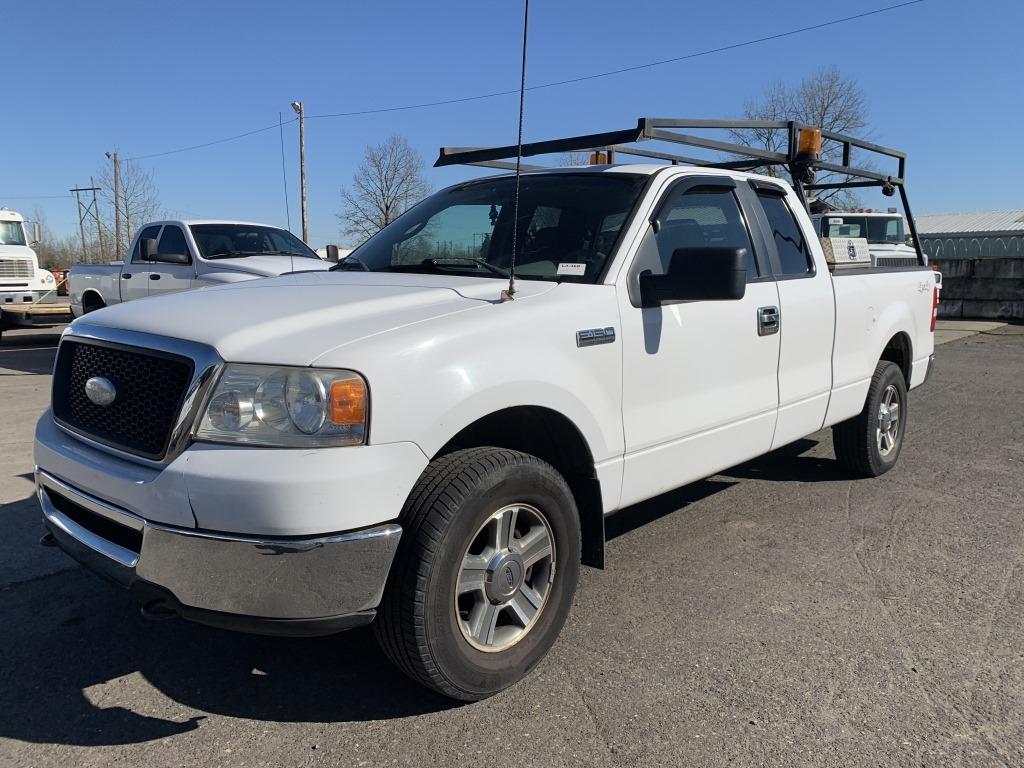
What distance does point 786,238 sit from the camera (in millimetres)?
4539

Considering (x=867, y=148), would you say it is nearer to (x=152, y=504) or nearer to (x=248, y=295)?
(x=248, y=295)

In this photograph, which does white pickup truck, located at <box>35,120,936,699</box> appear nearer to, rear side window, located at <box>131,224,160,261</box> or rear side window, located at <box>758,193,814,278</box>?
rear side window, located at <box>758,193,814,278</box>

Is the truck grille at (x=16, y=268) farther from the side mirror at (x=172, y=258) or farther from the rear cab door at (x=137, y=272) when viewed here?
the side mirror at (x=172, y=258)

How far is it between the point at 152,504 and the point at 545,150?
2.86 m

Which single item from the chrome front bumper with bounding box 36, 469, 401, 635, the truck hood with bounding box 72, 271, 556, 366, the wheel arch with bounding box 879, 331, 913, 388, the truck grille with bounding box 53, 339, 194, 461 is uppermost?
the truck hood with bounding box 72, 271, 556, 366

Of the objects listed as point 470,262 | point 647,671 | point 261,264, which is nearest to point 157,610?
point 647,671

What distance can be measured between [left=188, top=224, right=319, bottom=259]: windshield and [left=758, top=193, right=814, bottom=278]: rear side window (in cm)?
695

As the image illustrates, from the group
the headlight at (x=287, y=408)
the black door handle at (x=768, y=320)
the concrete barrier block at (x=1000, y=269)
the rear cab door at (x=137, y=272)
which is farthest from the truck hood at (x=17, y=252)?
the concrete barrier block at (x=1000, y=269)

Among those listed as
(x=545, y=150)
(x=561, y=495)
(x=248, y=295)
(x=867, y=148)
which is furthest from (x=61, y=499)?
(x=867, y=148)

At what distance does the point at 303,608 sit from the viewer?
2389mm

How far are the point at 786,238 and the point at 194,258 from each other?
7.85m

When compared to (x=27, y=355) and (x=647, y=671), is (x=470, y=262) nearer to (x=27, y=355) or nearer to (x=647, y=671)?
(x=647, y=671)

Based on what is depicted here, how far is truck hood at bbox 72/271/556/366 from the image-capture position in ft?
8.17

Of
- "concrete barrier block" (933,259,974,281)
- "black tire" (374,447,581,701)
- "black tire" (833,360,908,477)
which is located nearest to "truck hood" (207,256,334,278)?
"black tire" (833,360,908,477)
